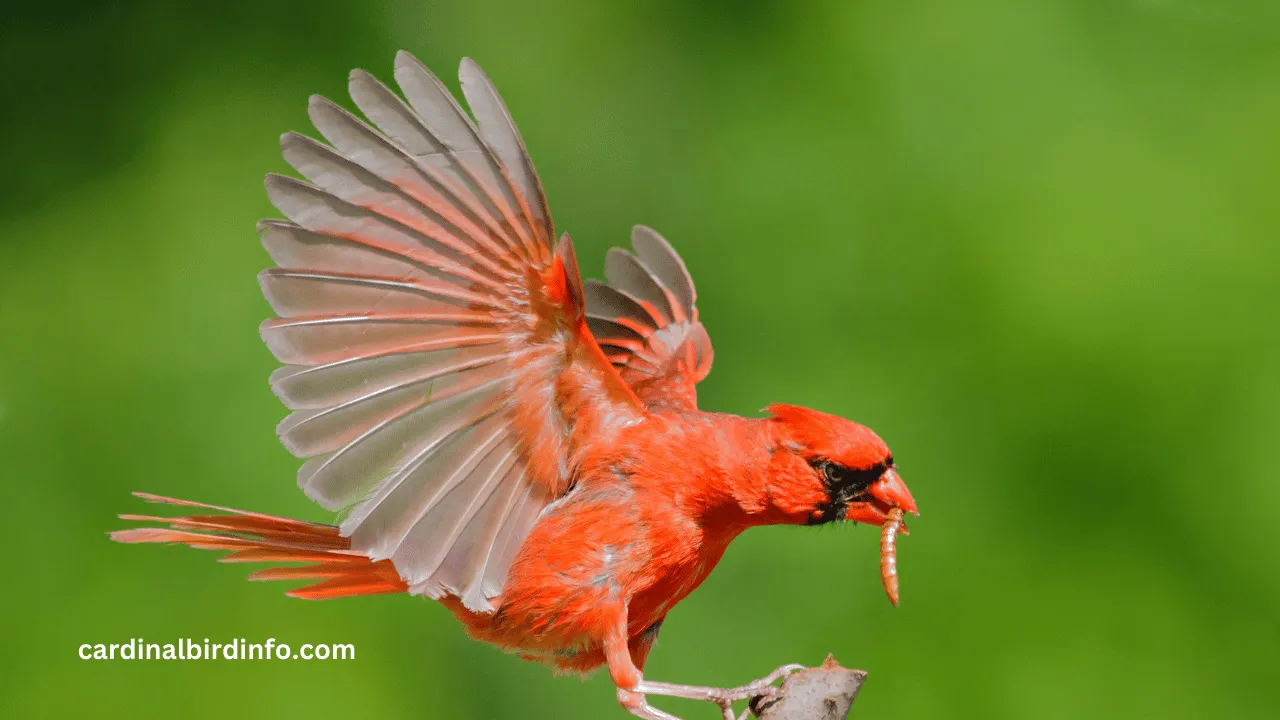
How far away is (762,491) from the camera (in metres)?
2.74

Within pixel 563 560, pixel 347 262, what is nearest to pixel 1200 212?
pixel 563 560

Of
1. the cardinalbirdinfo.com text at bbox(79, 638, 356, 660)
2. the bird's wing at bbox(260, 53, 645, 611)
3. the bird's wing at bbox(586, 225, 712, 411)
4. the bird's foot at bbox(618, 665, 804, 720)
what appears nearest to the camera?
the bird's wing at bbox(260, 53, 645, 611)

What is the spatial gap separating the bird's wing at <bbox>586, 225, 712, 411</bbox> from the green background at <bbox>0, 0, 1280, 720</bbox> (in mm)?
798

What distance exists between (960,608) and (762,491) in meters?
1.77

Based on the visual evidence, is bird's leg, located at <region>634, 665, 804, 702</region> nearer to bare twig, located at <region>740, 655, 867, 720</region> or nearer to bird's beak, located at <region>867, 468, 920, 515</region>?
bare twig, located at <region>740, 655, 867, 720</region>

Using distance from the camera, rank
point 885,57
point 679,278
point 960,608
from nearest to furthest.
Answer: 1. point 679,278
2. point 960,608
3. point 885,57

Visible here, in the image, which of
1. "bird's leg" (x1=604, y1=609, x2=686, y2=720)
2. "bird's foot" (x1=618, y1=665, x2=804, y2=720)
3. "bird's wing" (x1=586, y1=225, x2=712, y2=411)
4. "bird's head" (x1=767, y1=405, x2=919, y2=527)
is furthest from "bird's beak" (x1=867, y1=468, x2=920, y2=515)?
"bird's wing" (x1=586, y1=225, x2=712, y2=411)

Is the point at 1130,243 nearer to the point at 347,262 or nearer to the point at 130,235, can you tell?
the point at 347,262

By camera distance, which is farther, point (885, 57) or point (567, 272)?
point (885, 57)

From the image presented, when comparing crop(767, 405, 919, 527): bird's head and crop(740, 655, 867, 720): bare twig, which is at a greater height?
crop(767, 405, 919, 527): bird's head

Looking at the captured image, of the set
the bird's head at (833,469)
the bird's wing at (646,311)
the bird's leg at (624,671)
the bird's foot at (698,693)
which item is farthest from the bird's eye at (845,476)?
the bird's wing at (646,311)

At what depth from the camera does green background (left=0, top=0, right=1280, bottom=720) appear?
14.0 feet

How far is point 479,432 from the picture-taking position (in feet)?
8.45

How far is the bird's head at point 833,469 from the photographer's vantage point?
2684mm
